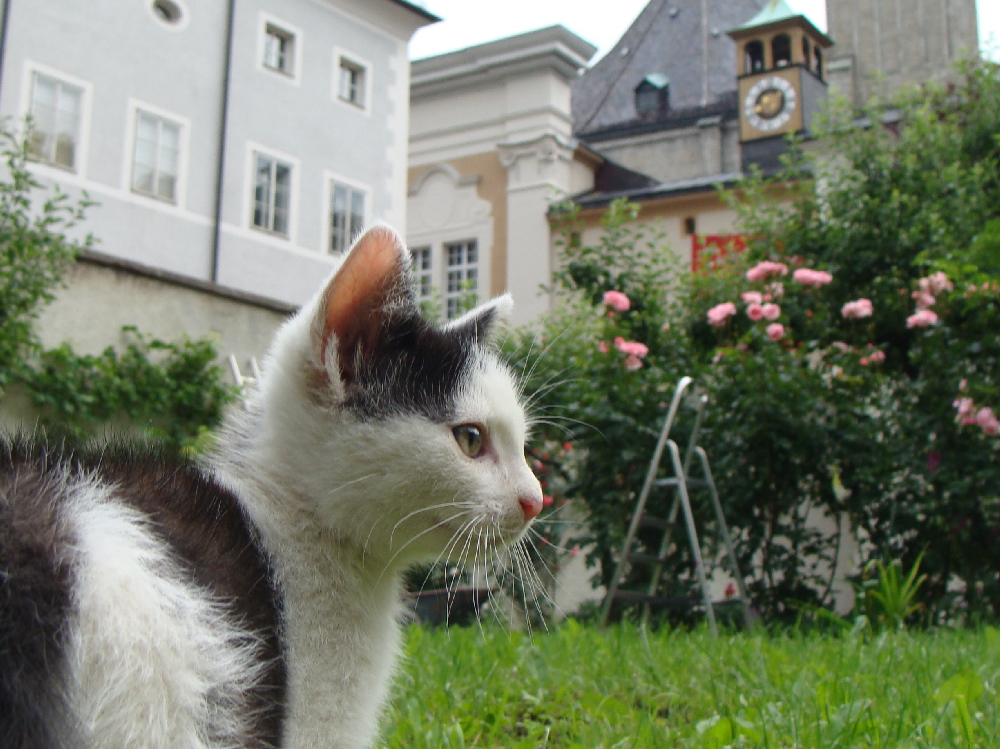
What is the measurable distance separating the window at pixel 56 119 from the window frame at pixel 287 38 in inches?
125

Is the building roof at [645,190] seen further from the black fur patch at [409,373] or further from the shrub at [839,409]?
the black fur patch at [409,373]

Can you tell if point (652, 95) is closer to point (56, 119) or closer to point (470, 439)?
point (56, 119)

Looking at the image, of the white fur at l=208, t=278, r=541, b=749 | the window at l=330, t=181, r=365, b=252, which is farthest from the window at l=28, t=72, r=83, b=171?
the white fur at l=208, t=278, r=541, b=749

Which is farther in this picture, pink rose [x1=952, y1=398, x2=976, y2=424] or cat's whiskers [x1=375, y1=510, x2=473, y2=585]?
pink rose [x1=952, y1=398, x2=976, y2=424]

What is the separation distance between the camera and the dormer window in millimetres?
Answer: 27297

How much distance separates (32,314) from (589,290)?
5.50 m

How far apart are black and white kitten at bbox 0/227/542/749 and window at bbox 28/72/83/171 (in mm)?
11522

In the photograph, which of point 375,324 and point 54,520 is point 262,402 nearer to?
point 375,324

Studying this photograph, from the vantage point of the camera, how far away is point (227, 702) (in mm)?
1354

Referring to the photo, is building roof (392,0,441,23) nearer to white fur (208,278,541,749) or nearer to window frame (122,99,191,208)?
window frame (122,99,191,208)

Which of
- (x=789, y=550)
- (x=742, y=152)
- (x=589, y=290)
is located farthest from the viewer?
(x=742, y=152)

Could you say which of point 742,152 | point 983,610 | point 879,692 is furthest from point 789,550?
point 742,152

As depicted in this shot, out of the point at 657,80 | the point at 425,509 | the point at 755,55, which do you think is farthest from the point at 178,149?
the point at 755,55

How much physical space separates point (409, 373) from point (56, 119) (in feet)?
39.6
